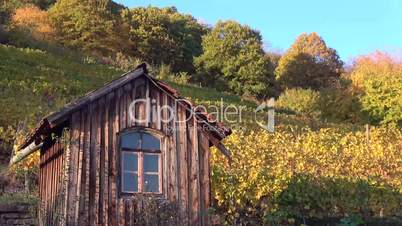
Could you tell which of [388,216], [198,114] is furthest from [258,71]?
[198,114]

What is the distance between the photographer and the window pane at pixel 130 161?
44.9 ft

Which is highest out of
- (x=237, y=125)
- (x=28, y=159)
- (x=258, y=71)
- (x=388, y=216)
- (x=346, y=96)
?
(x=258, y=71)

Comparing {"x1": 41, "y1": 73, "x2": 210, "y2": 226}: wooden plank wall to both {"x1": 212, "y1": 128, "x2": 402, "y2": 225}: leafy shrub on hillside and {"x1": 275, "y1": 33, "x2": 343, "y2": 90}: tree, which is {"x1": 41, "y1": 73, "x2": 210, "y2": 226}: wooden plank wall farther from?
{"x1": 275, "y1": 33, "x2": 343, "y2": 90}: tree

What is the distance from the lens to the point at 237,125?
29.5 metres

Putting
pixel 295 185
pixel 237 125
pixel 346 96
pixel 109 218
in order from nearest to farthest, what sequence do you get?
pixel 109 218 → pixel 295 185 → pixel 237 125 → pixel 346 96

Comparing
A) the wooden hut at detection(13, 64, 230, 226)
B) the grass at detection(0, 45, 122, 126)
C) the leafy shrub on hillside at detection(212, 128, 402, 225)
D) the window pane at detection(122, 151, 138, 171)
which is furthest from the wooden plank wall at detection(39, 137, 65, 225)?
the grass at detection(0, 45, 122, 126)

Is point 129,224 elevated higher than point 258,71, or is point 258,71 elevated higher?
point 258,71

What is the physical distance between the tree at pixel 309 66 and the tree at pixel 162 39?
360 inches

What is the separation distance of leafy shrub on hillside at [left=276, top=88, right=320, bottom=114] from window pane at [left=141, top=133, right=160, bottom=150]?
32279 millimetres

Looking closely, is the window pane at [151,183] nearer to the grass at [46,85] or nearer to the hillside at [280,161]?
the hillside at [280,161]

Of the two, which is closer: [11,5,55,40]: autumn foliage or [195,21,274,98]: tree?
[11,5,55,40]: autumn foliage

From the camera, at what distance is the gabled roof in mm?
13031

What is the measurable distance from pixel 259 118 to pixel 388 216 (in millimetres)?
15402

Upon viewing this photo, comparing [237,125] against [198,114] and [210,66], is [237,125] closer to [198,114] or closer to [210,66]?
[198,114]
